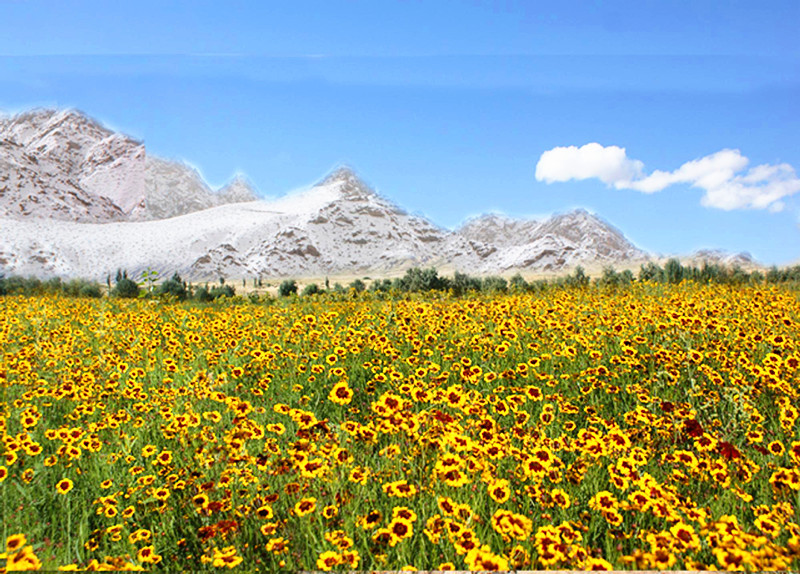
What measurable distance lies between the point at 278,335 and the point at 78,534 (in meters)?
3.92

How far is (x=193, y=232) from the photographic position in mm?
120625

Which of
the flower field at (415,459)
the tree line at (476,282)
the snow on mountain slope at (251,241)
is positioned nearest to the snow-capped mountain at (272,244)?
the snow on mountain slope at (251,241)

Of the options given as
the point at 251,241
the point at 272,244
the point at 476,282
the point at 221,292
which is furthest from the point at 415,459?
the point at 251,241

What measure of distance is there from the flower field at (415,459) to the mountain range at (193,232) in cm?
7669

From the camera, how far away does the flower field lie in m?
2.12

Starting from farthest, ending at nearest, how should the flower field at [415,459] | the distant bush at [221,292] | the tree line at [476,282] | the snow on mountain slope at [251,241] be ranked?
the snow on mountain slope at [251,241]
the distant bush at [221,292]
the tree line at [476,282]
the flower field at [415,459]

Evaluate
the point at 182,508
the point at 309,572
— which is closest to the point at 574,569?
the point at 309,572

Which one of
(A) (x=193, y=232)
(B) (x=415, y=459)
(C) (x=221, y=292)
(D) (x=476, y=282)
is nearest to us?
(B) (x=415, y=459)

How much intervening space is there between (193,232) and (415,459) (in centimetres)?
12951

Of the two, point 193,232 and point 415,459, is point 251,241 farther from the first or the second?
point 415,459

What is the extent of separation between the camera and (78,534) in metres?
2.69

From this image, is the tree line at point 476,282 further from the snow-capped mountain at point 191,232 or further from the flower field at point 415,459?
the snow-capped mountain at point 191,232

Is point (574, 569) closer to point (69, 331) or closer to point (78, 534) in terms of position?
point (78, 534)

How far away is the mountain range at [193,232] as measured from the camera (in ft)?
306
